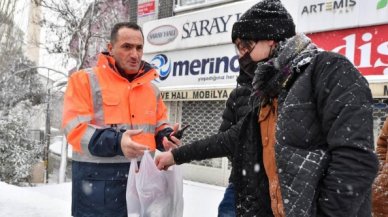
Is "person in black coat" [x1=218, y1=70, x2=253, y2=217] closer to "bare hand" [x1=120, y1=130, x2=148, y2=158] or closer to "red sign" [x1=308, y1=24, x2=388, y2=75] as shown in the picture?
"bare hand" [x1=120, y1=130, x2=148, y2=158]

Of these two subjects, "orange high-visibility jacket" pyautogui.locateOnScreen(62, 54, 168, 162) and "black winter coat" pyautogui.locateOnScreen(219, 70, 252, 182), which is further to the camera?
"black winter coat" pyautogui.locateOnScreen(219, 70, 252, 182)

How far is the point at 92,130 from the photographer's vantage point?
2.59 m

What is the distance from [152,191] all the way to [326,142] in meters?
1.37

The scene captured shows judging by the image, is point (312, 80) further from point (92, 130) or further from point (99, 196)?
point (99, 196)

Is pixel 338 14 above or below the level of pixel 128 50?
above

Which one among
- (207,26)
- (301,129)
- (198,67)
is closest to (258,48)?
(301,129)

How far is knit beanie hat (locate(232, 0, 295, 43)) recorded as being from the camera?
75.2 inches

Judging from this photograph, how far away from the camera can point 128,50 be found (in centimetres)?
292

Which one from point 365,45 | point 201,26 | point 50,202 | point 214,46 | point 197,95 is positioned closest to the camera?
point 50,202

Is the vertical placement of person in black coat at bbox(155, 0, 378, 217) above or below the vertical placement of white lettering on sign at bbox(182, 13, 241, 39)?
below

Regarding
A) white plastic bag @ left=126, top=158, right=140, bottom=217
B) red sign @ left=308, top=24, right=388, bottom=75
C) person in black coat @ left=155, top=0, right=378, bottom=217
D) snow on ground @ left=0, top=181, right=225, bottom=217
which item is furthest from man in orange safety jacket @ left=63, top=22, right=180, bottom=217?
red sign @ left=308, top=24, right=388, bottom=75

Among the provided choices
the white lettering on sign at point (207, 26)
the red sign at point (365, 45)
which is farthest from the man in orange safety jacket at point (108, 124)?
the white lettering on sign at point (207, 26)

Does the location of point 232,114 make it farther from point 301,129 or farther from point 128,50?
point 301,129

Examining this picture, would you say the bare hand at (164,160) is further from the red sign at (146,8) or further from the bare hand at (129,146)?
the red sign at (146,8)
